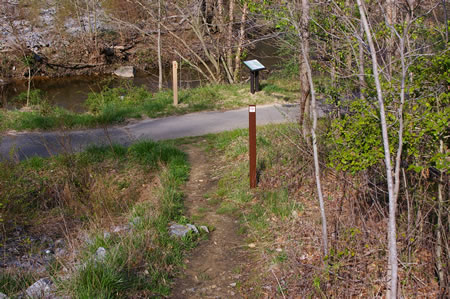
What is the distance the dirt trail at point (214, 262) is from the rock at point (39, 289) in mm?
1152

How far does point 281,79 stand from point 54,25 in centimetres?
1674

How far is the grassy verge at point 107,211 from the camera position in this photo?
172 inches

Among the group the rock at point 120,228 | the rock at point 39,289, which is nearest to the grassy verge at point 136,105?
the rock at point 120,228

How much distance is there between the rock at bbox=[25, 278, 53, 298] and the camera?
4.09 m

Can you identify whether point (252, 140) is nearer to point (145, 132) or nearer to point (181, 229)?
point (181, 229)

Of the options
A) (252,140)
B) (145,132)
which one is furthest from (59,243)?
(145,132)

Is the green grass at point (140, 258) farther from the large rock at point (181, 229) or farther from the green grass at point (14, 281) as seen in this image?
the green grass at point (14, 281)

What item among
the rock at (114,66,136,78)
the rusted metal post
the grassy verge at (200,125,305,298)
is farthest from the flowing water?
the rusted metal post

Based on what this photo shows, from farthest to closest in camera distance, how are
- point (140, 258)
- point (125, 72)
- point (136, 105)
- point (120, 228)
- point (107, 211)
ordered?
point (125, 72), point (136, 105), point (107, 211), point (120, 228), point (140, 258)

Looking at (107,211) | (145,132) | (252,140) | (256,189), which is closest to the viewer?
(107,211)

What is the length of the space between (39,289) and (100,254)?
64 centimetres

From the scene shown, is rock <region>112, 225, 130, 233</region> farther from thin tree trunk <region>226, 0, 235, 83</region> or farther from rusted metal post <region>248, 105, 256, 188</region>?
thin tree trunk <region>226, 0, 235, 83</region>

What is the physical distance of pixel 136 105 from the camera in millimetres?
13227

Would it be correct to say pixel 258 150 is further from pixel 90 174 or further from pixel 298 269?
pixel 298 269
